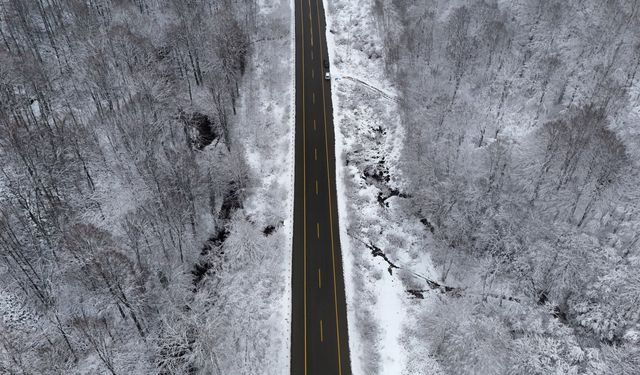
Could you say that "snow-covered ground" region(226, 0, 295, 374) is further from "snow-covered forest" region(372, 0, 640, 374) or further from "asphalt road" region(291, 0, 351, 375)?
"snow-covered forest" region(372, 0, 640, 374)

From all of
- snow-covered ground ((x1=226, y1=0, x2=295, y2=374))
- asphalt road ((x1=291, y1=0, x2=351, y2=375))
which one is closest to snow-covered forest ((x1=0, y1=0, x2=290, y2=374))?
snow-covered ground ((x1=226, y1=0, x2=295, y2=374))

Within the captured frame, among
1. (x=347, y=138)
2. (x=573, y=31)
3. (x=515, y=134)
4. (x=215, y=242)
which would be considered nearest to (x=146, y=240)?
(x=215, y=242)

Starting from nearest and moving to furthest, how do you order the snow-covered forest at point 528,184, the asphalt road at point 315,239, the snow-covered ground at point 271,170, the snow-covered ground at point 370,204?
the snow-covered forest at point 528,184 → the asphalt road at point 315,239 → the snow-covered ground at point 370,204 → the snow-covered ground at point 271,170

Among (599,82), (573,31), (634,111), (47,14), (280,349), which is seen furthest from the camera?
(47,14)

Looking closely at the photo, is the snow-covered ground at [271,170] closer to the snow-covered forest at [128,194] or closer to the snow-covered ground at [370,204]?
the snow-covered forest at [128,194]

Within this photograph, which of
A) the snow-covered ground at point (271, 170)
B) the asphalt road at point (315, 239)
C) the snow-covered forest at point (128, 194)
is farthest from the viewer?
the snow-covered ground at point (271, 170)

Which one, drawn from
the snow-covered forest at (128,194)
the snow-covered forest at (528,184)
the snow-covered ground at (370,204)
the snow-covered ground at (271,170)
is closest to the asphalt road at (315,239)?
the snow-covered ground at (271,170)

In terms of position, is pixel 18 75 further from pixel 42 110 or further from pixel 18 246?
pixel 18 246
